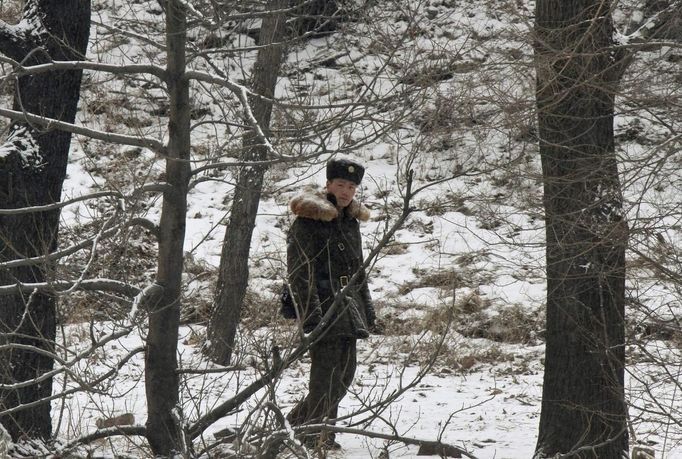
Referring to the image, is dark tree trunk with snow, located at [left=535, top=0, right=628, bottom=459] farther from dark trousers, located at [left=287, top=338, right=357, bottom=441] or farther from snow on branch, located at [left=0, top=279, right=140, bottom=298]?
snow on branch, located at [left=0, top=279, right=140, bottom=298]

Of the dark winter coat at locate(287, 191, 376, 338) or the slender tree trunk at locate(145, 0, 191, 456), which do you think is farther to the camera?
the dark winter coat at locate(287, 191, 376, 338)

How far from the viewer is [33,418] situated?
4.95m

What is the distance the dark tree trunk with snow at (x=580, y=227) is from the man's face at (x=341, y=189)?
112cm

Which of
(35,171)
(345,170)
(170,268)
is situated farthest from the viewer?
(345,170)

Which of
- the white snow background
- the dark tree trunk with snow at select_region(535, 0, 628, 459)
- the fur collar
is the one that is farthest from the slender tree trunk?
the dark tree trunk with snow at select_region(535, 0, 628, 459)

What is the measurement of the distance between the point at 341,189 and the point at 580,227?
136cm

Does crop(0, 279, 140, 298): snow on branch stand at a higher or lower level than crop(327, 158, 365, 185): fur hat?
lower

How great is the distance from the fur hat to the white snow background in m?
0.10

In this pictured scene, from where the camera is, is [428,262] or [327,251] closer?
[327,251]

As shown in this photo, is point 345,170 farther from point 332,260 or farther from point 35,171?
point 35,171

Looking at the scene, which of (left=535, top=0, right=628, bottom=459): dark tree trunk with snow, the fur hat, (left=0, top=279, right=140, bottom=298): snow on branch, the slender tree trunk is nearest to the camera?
(left=0, top=279, right=140, bottom=298): snow on branch

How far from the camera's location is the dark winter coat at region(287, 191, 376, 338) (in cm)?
493

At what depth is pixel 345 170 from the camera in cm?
509

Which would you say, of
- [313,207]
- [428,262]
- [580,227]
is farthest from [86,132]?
[428,262]
